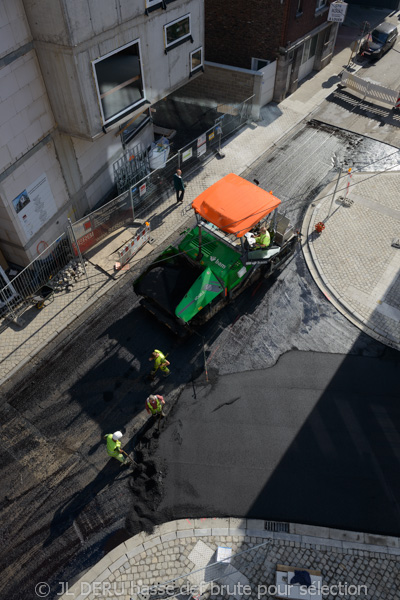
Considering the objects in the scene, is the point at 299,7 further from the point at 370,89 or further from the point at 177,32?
the point at 177,32

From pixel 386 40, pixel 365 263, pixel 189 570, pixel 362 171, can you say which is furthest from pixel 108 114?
pixel 386 40

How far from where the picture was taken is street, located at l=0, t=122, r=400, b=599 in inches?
384

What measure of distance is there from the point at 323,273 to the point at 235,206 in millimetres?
4161

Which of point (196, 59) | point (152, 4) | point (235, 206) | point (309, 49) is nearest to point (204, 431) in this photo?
point (235, 206)

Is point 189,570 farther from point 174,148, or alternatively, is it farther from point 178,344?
point 174,148

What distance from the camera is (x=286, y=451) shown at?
10.7 metres

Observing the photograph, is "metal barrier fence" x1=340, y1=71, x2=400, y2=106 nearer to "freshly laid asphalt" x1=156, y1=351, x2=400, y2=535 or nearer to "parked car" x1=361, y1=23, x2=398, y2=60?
"parked car" x1=361, y1=23, x2=398, y2=60

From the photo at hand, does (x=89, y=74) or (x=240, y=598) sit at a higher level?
(x=89, y=74)

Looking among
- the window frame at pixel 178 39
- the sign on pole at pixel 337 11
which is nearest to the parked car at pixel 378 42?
the sign on pole at pixel 337 11

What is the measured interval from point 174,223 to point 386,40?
20944mm

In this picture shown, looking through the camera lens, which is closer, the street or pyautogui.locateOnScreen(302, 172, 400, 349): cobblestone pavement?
the street

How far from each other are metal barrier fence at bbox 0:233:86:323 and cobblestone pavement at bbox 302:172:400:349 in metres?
8.34

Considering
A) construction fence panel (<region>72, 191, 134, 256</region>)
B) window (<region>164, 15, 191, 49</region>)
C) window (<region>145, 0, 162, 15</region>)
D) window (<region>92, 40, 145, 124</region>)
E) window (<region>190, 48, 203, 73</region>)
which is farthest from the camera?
window (<region>190, 48, 203, 73</region>)

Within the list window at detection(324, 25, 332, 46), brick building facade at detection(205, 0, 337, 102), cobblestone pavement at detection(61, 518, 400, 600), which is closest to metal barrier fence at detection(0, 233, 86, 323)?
cobblestone pavement at detection(61, 518, 400, 600)
